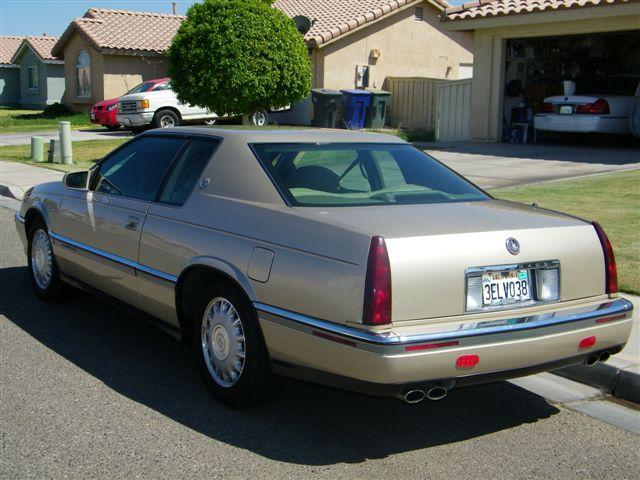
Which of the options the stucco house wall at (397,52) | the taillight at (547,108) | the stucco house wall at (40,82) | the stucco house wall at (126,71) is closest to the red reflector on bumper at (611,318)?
the taillight at (547,108)

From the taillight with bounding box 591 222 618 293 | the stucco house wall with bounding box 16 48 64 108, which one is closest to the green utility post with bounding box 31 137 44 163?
the taillight with bounding box 591 222 618 293

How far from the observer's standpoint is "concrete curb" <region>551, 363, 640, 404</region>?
5118mm

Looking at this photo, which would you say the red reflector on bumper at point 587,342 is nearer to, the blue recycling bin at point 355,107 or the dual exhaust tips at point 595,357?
the dual exhaust tips at point 595,357

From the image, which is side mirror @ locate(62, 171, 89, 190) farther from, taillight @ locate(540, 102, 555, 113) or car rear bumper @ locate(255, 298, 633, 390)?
taillight @ locate(540, 102, 555, 113)

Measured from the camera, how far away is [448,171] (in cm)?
561

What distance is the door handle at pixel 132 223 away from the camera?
5543mm

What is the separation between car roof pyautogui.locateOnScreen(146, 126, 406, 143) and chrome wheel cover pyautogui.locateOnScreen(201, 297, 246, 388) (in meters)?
1.07

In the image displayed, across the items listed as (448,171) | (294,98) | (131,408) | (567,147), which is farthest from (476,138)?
(131,408)

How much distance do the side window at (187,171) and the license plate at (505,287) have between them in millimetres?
2010

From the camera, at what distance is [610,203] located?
11.1m

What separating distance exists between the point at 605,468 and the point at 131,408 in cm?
253

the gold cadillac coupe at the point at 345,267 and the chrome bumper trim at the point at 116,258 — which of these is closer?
the gold cadillac coupe at the point at 345,267

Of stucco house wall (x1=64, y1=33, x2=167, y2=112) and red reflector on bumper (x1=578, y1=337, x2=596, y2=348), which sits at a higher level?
stucco house wall (x1=64, y1=33, x2=167, y2=112)

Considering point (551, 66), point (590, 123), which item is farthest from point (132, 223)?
point (551, 66)
